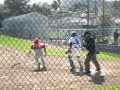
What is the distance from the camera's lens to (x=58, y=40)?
421 inches

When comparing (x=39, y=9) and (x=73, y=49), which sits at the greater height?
(x=39, y=9)

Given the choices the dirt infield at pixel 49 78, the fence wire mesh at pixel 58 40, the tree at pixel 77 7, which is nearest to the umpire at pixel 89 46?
the fence wire mesh at pixel 58 40

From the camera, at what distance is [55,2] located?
6.12m

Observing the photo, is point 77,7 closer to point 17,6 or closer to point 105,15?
point 17,6

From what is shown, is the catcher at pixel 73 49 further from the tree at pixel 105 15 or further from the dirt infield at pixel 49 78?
the tree at pixel 105 15

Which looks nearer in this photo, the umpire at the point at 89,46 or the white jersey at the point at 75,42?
the umpire at the point at 89,46

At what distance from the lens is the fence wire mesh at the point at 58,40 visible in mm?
6871

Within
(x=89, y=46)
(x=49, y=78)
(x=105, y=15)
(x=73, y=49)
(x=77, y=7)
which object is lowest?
(x=49, y=78)

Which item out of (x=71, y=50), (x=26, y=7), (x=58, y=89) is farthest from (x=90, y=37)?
(x=26, y=7)

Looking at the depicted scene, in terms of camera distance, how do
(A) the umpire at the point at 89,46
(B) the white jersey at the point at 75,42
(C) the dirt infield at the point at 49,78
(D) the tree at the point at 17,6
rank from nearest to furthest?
(D) the tree at the point at 17,6
(C) the dirt infield at the point at 49,78
(A) the umpire at the point at 89,46
(B) the white jersey at the point at 75,42

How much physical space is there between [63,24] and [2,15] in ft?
5.80

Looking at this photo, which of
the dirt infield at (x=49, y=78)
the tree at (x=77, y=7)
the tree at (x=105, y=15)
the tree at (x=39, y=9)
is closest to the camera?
the tree at (x=39, y=9)

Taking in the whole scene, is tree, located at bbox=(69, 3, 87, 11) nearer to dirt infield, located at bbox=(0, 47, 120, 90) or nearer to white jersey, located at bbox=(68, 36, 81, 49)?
dirt infield, located at bbox=(0, 47, 120, 90)

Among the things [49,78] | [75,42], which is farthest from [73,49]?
[49,78]
